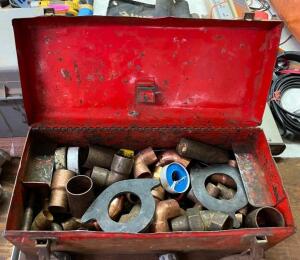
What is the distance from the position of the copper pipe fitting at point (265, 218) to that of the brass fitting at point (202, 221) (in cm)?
6

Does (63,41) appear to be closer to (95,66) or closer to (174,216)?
(95,66)

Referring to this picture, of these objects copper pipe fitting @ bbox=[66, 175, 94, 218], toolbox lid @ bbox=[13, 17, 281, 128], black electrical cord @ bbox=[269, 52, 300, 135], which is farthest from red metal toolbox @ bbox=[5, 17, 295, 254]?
black electrical cord @ bbox=[269, 52, 300, 135]

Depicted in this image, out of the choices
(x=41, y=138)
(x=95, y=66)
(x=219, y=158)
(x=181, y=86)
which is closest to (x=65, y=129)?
(x=41, y=138)

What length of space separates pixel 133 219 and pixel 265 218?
37cm

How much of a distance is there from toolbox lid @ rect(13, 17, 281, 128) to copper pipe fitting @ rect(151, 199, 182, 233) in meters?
0.24

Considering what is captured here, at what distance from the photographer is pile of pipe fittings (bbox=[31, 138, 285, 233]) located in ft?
3.17

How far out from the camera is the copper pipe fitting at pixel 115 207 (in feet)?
3.29

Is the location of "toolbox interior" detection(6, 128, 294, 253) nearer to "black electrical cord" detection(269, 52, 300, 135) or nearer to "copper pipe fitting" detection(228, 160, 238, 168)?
"copper pipe fitting" detection(228, 160, 238, 168)

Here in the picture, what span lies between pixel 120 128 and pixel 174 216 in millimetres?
303

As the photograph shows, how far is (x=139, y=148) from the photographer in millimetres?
1190

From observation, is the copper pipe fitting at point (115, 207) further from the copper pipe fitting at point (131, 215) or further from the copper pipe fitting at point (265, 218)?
the copper pipe fitting at point (265, 218)

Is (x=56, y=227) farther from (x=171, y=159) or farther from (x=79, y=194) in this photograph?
(x=171, y=159)

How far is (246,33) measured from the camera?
3.15 ft

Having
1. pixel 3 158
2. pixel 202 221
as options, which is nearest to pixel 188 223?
pixel 202 221
